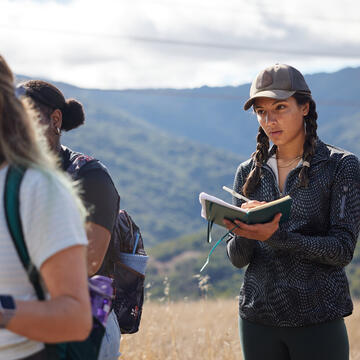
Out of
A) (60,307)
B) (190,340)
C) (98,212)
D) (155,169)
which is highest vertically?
(60,307)

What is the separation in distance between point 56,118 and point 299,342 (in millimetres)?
1225

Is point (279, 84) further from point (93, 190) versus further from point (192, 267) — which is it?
point (192, 267)

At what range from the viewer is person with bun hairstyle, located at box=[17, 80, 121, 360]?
2.12 meters

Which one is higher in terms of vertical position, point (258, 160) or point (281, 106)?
point (281, 106)

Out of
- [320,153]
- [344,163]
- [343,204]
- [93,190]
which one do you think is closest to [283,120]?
[320,153]

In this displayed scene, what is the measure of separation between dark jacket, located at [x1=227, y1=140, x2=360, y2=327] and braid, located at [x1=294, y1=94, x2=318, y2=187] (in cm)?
2

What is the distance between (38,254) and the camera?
1.24m

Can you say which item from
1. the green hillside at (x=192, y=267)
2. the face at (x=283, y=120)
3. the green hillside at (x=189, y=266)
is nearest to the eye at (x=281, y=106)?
the face at (x=283, y=120)

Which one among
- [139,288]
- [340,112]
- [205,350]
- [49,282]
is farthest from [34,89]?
[340,112]

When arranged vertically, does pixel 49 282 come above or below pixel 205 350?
above

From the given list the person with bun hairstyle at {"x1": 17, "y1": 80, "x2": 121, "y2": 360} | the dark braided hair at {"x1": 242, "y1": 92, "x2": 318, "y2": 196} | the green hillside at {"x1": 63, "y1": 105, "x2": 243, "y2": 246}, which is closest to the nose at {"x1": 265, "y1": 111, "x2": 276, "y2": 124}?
the dark braided hair at {"x1": 242, "y1": 92, "x2": 318, "y2": 196}

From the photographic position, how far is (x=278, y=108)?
8.20 feet

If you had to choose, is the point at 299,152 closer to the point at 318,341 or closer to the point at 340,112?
the point at 318,341

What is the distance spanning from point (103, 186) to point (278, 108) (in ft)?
2.56
